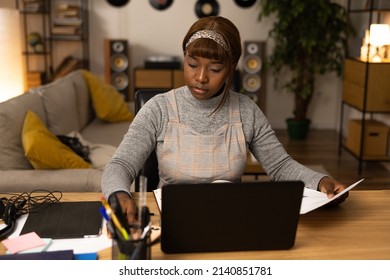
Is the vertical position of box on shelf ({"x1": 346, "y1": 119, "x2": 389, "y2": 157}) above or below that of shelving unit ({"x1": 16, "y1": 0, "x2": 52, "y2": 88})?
below

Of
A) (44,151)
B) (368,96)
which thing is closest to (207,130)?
(44,151)

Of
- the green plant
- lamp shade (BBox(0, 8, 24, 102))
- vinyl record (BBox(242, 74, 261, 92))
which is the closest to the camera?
lamp shade (BBox(0, 8, 24, 102))

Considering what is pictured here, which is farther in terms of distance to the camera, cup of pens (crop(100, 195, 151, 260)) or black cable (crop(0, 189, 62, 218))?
black cable (crop(0, 189, 62, 218))

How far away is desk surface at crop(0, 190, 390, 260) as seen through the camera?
3.45 feet

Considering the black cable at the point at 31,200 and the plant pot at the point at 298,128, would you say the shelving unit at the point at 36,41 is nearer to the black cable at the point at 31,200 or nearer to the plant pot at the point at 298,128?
the plant pot at the point at 298,128

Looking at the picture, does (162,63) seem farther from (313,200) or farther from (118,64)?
(313,200)

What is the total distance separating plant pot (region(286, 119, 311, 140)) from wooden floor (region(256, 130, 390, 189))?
2.9 inches

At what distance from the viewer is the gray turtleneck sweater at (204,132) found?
4.57 ft

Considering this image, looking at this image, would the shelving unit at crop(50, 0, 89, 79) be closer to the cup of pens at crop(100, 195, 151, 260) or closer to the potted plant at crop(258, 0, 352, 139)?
the potted plant at crop(258, 0, 352, 139)

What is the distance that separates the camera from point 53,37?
218 inches

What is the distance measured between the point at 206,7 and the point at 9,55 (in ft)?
7.93

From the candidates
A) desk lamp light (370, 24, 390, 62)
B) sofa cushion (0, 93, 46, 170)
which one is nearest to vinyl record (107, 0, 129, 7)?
desk lamp light (370, 24, 390, 62)

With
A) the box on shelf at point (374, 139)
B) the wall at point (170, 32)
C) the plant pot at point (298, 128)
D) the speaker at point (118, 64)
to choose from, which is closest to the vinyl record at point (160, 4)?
the wall at point (170, 32)

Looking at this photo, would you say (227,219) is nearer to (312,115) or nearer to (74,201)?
(74,201)
